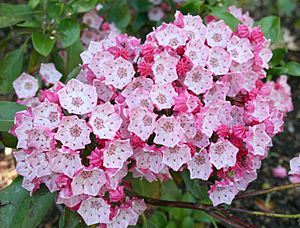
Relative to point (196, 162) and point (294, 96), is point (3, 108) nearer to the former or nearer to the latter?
point (196, 162)

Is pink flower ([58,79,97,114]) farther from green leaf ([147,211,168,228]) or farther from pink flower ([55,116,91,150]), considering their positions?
green leaf ([147,211,168,228])

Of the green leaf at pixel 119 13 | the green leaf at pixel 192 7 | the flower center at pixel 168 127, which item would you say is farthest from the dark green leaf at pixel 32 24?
the flower center at pixel 168 127

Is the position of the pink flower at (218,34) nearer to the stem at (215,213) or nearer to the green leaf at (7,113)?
the stem at (215,213)

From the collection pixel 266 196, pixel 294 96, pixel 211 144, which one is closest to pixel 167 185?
pixel 266 196

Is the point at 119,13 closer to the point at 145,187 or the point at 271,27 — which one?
the point at 271,27

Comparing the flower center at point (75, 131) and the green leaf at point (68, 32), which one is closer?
the flower center at point (75, 131)

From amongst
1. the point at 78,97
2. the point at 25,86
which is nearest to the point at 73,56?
the point at 25,86
